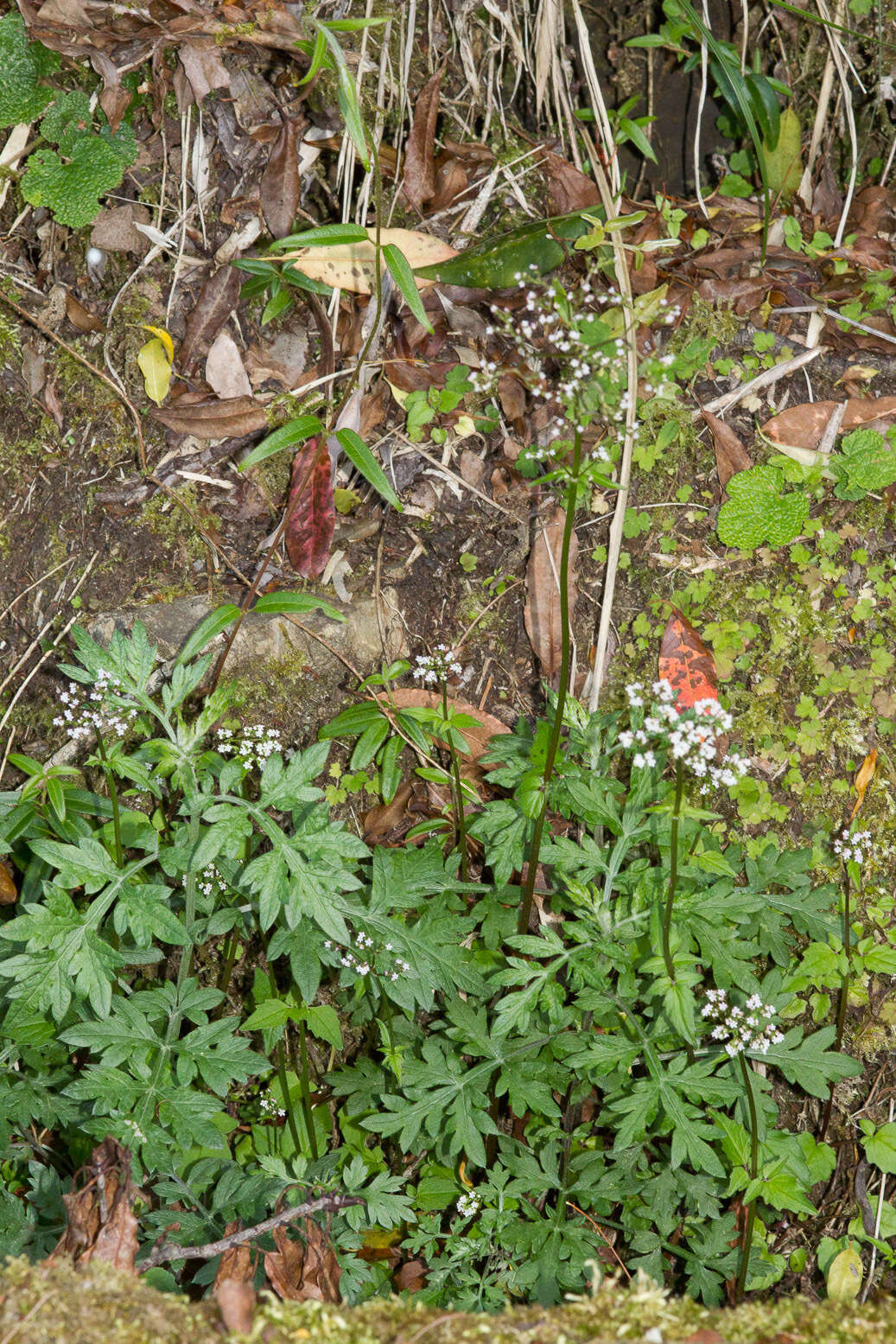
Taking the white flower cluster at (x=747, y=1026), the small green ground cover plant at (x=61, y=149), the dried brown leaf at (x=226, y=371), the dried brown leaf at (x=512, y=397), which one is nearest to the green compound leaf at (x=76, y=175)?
the small green ground cover plant at (x=61, y=149)

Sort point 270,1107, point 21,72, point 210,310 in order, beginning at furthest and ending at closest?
point 210,310 → point 21,72 → point 270,1107

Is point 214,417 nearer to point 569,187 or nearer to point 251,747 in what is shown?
point 251,747

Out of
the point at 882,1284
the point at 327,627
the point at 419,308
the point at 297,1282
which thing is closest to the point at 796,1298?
the point at 297,1282

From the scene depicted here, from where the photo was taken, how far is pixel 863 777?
3051 mm

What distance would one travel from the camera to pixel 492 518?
3.17m

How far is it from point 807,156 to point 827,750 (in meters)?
2.20

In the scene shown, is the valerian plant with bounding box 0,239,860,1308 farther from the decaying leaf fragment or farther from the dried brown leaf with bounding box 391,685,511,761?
the decaying leaf fragment

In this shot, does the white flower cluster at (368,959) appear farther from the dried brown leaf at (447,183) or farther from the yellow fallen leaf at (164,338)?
the dried brown leaf at (447,183)

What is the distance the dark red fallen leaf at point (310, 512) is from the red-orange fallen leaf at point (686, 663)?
3.94 ft

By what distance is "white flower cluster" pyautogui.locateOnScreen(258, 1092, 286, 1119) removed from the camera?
2.75m

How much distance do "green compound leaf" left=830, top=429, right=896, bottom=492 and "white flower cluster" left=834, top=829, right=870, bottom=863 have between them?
3.91 feet

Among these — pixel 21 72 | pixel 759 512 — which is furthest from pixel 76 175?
pixel 759 512

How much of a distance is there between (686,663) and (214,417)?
1828 millimetres

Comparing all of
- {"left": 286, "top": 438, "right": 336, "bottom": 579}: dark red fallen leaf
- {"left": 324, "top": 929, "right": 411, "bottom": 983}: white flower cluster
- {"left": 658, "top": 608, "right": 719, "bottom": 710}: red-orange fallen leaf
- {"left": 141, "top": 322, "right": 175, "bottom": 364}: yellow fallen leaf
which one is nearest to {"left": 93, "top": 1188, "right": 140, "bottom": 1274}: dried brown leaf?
{"left": 324, "top": 929, "right": 411, "bottom": 983}: white flower cluster
